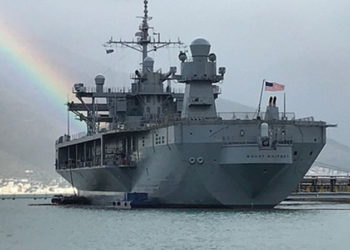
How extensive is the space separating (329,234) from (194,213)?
14.1 m

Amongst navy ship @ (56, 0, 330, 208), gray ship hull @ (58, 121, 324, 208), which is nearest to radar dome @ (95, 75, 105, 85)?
navy ship @ (56, 0, 330, 208)

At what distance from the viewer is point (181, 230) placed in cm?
5259

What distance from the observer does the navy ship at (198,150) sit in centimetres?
6475

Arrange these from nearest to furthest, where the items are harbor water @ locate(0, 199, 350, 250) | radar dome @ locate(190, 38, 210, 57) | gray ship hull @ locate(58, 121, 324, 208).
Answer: harbor water @ locate(0, 199, 350, 250), gray ship hull @ locate(58, 121, 324, 208), radar dome @ locate(190, 38, 210, 57)

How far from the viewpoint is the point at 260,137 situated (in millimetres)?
64750

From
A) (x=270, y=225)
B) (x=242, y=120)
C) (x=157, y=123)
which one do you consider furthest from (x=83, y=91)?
(x=270, y=225)

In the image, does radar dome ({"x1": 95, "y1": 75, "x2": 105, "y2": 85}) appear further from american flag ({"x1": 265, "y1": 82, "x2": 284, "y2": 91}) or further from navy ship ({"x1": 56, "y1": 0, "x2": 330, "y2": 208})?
american flag ({"x1": 265, "y1": 82, "x2": 284, "y2": 91})

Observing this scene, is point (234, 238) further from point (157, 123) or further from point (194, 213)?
point (157, 123)

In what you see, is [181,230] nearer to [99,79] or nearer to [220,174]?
[220,174]

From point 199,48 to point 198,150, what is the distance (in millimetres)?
8747

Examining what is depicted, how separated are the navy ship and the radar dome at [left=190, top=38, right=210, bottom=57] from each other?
0.07 metres

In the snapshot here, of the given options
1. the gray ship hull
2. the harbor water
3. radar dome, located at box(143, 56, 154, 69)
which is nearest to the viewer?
the harbor water

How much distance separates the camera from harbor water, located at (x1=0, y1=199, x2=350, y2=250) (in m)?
46.4

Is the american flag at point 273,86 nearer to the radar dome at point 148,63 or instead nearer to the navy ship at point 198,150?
the navy ship at point 198,150
